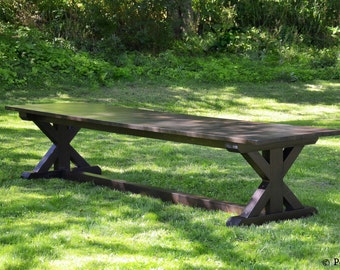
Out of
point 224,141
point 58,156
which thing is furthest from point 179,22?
point 224,141

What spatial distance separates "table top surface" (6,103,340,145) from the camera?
229 inches

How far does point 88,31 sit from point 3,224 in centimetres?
1175

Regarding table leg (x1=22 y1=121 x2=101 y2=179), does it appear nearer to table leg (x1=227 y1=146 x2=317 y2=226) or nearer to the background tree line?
table leg (x1=227 y1=146 x2=317 y2=226)

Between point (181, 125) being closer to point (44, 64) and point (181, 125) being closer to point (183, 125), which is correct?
point (183, 125)

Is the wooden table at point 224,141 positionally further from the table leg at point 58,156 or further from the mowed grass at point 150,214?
the mowed grass at point 150,214

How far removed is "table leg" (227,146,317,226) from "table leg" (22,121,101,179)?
254 centimetres

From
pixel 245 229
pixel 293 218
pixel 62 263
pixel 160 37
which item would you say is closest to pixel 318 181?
pixel 293 218

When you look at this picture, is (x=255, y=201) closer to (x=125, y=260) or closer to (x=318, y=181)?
(x=125, y=260)

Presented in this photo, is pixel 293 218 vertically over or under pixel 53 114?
under

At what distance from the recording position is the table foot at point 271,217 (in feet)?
19.4

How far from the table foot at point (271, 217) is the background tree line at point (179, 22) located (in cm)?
1068

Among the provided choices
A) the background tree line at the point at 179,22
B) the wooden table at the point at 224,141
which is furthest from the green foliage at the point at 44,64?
the wooden table at the point at 224,141

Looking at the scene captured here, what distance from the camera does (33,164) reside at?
8562 millimetres

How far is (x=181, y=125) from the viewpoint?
6.46 meters
